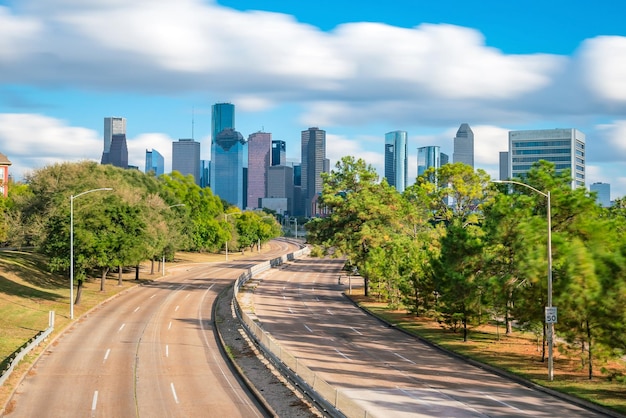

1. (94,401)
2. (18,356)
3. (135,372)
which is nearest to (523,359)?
(135,372)

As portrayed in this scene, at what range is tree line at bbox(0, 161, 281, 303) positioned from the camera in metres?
58.3

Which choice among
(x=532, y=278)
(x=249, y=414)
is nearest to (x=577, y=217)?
(x=532, y=278)

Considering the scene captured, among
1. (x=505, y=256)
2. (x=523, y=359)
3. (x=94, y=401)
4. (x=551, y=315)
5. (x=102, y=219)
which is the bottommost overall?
(x=523, y=359)

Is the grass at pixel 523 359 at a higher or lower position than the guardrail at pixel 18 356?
lower

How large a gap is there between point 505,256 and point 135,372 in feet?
72.2

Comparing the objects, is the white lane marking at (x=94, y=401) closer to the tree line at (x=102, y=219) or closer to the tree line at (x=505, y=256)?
the tree line at (x=505, y=256)

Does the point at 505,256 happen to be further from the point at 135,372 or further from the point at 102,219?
the point at 102,219

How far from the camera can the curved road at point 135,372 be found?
25.2 meters

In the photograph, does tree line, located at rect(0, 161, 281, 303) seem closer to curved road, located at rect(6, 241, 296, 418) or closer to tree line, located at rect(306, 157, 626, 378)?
curved road, located at rect(6, 241, 296, 418)

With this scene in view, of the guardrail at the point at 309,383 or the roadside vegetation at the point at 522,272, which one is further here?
the roadside vegetation at the point at 522,272

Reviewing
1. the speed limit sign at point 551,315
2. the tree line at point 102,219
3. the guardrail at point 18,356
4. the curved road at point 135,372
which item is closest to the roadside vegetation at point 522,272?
the speed limit sign at point 551,315

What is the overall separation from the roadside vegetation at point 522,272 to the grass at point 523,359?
12 cm

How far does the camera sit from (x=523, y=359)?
3791 cm

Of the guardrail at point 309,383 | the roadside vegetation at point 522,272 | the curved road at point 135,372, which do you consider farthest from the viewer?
the roadside vegetation at point 522,272
